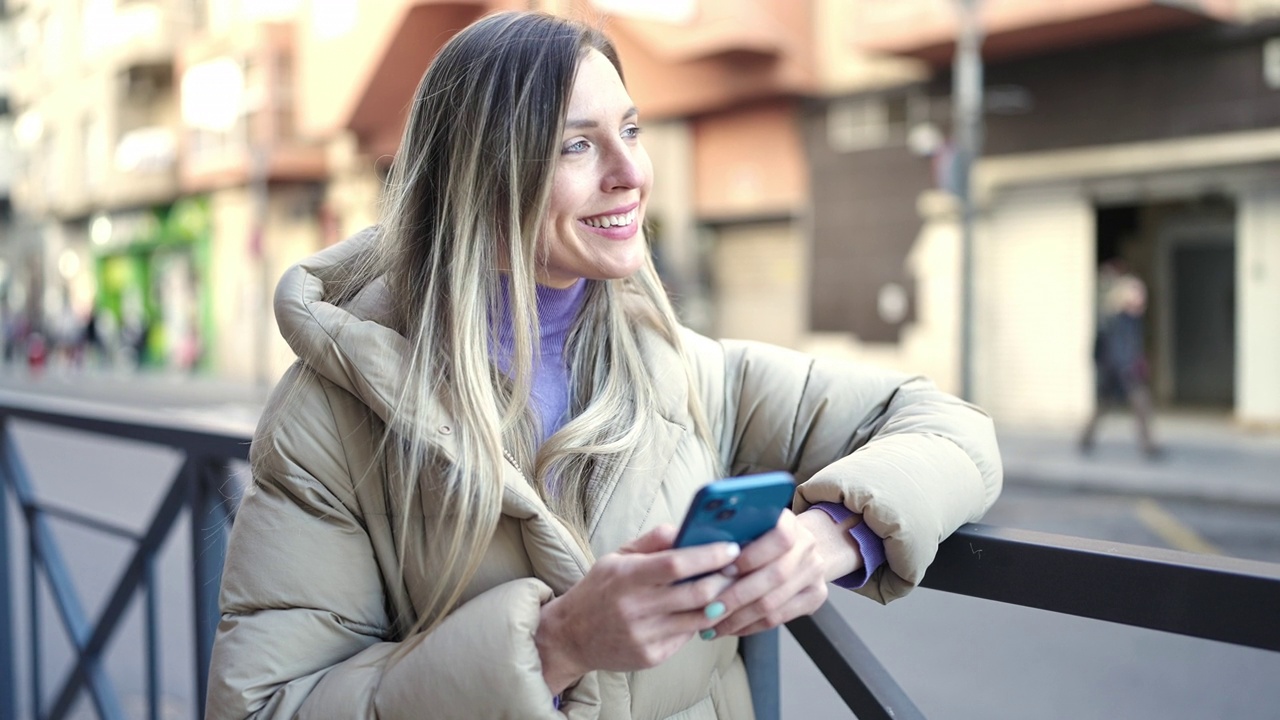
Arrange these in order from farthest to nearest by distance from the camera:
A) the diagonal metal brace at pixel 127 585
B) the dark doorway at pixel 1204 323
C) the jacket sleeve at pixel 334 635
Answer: the dark doorway at pixel 1204 323 → the diagonal metal brace at pixel 127 585 → the jacket sleeve at pixel 334 635

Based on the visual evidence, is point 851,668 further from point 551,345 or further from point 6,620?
point 6,620

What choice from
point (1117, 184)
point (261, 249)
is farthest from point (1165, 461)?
point (261, 249)

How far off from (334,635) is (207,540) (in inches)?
39.7

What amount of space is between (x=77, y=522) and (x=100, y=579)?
1411mm

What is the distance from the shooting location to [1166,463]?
407 inches

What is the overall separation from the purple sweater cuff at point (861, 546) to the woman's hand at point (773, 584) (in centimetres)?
12

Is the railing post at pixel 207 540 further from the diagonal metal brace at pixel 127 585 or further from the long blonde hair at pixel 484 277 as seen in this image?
the long blonde hair at pixel 484 277

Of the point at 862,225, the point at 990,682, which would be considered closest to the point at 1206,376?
the point at 862,225

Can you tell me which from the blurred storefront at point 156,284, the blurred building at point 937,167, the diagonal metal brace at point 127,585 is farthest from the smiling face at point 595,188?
the blurred storefront at point 156,284

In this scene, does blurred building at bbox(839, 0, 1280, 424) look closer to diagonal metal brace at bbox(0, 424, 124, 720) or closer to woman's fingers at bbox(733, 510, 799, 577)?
diagonal metal brace at bbox(0, 424, 124, 720)

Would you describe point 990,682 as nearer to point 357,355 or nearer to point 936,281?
point 357,355

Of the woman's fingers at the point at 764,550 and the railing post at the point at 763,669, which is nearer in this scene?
the woman's fingers at the point at 764,550

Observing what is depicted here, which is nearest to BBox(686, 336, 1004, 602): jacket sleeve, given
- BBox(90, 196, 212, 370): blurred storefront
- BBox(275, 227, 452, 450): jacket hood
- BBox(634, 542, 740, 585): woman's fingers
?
BBox(634, 542, 740, 585): woman's fingers

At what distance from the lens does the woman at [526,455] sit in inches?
51.3
